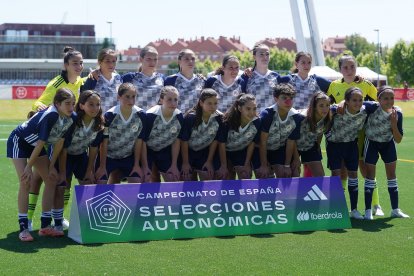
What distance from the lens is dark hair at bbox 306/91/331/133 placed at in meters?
7.44

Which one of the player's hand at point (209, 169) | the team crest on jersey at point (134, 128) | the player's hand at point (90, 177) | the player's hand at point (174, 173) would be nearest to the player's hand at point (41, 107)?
the player's hand at point (90, 177)

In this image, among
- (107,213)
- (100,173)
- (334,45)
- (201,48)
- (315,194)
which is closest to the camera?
(107,213)

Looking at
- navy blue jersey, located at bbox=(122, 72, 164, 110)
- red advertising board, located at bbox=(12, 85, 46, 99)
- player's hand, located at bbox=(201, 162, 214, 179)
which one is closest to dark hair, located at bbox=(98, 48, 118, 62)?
navy blue jersey, located at bbox=(122, 72, 164, 110)

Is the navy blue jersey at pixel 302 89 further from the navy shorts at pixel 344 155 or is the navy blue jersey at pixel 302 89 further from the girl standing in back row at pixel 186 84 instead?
the girl standing in back row at pixel 186 84

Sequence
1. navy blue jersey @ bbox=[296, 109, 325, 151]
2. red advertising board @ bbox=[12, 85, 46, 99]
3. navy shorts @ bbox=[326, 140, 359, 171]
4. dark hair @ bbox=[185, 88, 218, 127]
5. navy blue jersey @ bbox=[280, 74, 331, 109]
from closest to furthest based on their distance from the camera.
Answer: dark hair @ bbox=[185, 88, 218, 127]
navy blue jersey @ bbox=[296, 109, 325, 151]
navy shorts @ bbox=[326, 140, 359, 171]
navy blue jersey @ bbox=[280, 74, 331, 109]
red advertising board @ bbox=[12, 85, 46, 99]

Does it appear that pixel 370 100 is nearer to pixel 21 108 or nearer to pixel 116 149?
pixel 116 149

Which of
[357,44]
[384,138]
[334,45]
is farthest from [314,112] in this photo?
[334,45]

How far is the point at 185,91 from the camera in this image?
7.87 meters

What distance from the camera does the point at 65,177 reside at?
7082 mm

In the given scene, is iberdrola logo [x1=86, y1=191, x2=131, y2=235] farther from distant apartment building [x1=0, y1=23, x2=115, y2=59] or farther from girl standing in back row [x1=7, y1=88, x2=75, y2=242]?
distant apartment building [x1=0, y1=23, x2=115, y2=59]

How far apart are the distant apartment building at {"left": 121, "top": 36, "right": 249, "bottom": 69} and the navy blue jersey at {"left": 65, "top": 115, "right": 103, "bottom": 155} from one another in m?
146

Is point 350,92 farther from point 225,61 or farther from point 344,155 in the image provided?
point 225,61

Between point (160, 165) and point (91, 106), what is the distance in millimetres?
1174

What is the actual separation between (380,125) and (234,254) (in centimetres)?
262
